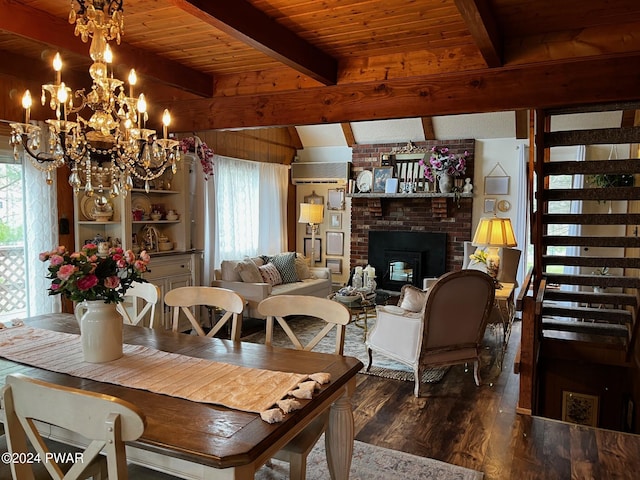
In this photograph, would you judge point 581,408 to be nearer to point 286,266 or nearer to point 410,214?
point 410,214

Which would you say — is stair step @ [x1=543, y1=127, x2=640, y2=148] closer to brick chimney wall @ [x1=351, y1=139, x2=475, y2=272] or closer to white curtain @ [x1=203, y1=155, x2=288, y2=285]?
brick chimney wall @ [x1=351, y1=139, x2=475, y2=272]

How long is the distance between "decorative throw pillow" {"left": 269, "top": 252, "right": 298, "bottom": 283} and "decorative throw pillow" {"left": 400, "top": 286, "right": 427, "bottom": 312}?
2831 mm

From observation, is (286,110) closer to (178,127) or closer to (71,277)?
(178,127)

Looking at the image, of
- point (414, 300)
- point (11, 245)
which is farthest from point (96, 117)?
point (414, 300)

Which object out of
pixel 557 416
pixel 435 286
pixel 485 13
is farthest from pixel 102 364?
pixel 557 416

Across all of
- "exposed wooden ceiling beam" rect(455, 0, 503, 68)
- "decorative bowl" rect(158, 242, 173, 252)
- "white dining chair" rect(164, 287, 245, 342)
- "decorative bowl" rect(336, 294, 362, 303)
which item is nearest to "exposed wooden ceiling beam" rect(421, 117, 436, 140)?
"decorative bowl" rect(336, 294, 362, 303)

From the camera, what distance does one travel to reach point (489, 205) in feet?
22.8

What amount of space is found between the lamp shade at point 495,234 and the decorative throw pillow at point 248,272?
2.60 meters

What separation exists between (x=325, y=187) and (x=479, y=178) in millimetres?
2531

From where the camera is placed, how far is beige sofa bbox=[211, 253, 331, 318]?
18.2 ft

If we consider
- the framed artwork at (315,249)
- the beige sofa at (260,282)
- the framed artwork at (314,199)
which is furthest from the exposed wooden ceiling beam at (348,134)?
the beige sofa at (260,282)

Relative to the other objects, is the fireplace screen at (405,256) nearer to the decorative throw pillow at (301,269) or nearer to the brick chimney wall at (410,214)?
the brick chimney wall at (410,214)

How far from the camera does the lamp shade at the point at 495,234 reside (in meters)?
4.84

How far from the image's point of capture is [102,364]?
1986 millimetres
